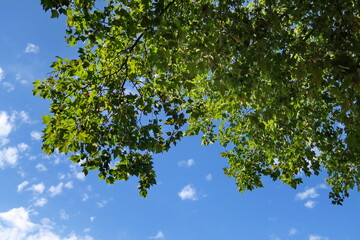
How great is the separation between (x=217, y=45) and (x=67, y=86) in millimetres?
3902

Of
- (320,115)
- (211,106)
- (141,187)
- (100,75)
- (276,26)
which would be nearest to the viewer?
(276,26)

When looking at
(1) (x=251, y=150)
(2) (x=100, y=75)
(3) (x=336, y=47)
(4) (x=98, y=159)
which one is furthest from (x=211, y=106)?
(3) (x=336, y=47)

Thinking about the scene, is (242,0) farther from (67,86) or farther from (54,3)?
(67,86)

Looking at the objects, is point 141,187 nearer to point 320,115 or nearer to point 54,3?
point 54,3

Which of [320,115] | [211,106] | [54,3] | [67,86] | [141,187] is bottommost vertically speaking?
[141,187]

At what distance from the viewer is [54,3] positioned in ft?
18.5

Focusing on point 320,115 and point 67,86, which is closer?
point 67,86

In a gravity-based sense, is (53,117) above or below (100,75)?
below

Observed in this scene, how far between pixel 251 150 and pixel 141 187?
7.04m

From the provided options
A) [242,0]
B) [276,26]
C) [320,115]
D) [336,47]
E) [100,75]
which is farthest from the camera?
[320,115]

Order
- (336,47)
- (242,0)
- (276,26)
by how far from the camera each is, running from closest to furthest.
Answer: (336,47)
(276,26)
(242,0)

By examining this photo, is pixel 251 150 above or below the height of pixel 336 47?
above

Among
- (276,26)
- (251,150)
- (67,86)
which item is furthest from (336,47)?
(251,150)

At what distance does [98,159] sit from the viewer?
727 centimetres
